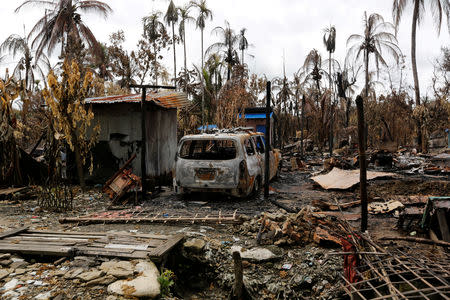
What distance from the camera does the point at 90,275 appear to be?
143 inches

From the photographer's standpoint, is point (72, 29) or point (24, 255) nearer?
point (24, 255)

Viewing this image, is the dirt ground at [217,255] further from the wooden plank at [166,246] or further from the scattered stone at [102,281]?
the wooden plank at [166,246]

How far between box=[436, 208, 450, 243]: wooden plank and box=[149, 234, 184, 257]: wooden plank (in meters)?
3.65

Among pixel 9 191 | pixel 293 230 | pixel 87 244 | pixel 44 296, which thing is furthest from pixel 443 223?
pixel 9 191

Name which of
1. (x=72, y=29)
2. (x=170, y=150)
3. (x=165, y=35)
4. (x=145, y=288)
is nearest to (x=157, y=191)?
(x=170, y=150)

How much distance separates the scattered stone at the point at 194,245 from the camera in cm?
468

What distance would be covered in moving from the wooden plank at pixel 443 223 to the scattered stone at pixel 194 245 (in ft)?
10.9

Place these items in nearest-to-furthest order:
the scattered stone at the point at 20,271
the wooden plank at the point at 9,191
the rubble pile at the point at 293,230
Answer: the scattered stone at the point at 20,271 < the rubble pile at the point at 293,230 < the wooden plank at the point at 9,191

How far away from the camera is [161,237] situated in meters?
4.81

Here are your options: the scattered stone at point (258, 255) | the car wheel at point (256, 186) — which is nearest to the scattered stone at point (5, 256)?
the scattered stone at point (258, 255)

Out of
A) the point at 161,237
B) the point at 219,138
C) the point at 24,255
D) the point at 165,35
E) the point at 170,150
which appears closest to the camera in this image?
the point at 24,255

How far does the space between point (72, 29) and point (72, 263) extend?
16.7m

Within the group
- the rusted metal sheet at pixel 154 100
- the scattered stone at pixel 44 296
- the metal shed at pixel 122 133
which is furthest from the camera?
the metal shed at pixel 122 133

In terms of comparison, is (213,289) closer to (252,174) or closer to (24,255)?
(24,255)
